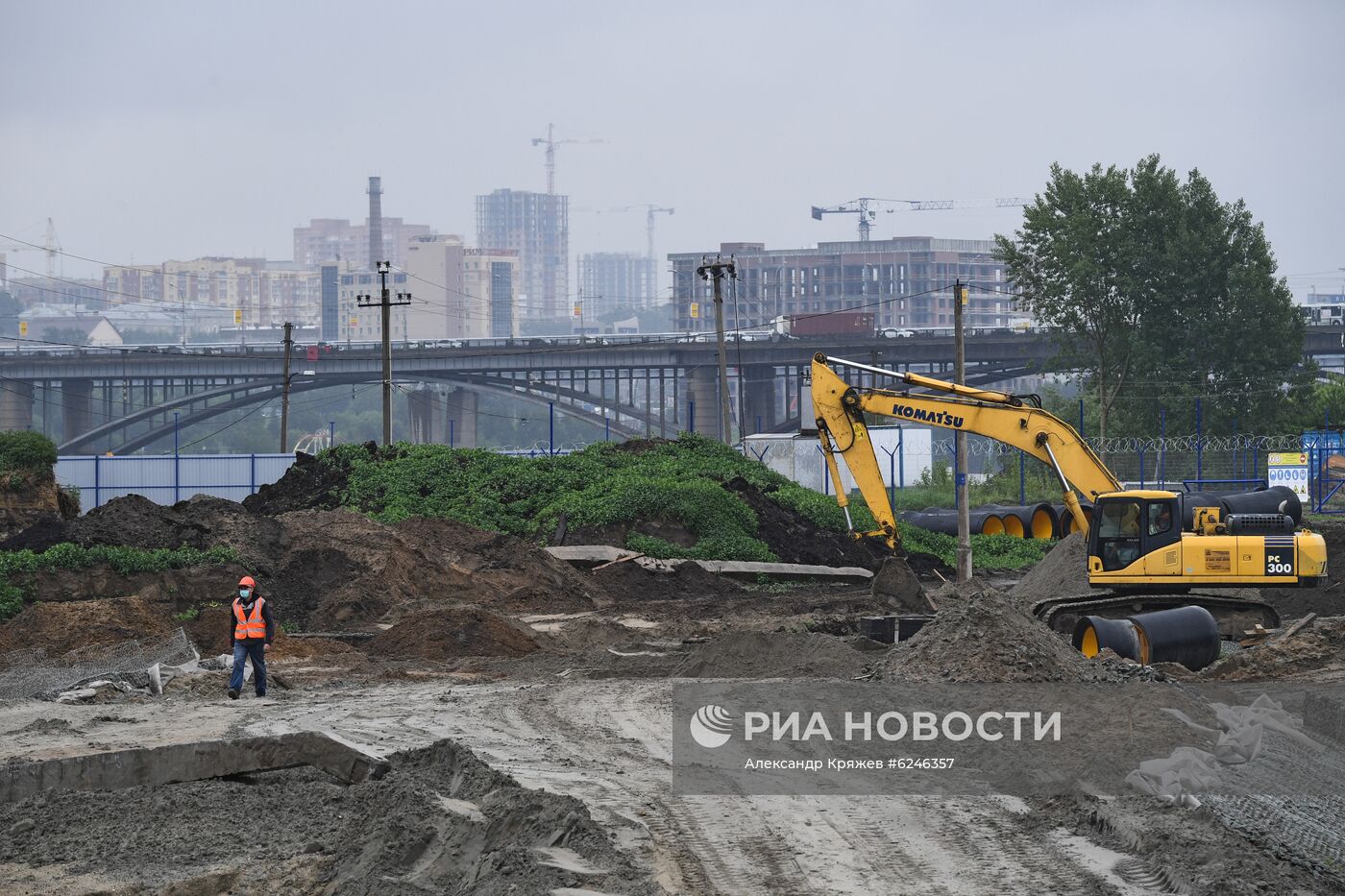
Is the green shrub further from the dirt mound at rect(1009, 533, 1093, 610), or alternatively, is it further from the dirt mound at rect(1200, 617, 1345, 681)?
the dirt mound at rect(1200, 617, 1345, 681)

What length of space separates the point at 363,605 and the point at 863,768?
48.5 ft

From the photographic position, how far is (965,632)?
15.6m

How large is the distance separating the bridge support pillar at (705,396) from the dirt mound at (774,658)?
7960 centimetres

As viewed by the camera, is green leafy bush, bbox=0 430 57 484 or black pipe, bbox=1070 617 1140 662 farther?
green leafy bush, bbox=0 430 57 484

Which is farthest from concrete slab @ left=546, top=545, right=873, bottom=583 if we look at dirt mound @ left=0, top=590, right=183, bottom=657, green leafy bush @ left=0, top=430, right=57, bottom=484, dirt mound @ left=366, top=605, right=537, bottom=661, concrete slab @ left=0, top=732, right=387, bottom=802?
concrete slab @ left=0, top=732, right=387, bottom=802

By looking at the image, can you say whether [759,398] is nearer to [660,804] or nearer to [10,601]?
[10,601]

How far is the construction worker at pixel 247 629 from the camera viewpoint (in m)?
17.2

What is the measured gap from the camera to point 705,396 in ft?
341

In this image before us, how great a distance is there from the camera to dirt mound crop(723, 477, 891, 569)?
3347 cm

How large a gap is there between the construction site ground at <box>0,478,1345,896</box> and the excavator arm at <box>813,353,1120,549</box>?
222 centimetres

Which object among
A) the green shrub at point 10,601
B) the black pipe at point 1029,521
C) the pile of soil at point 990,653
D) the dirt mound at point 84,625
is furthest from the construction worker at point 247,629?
the black pipe at point 1029,521

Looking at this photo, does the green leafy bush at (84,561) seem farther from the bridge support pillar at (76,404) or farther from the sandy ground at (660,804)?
the bridge support pillar at (76,404)

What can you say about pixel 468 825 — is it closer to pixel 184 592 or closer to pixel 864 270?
pixel 184 592

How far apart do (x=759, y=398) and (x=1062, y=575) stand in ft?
279
